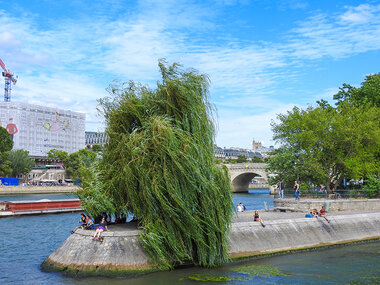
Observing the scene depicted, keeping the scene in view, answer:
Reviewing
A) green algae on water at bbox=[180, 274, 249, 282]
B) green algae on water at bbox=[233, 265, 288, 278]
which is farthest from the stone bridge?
green algae on water at bbox=[180, 274, 249, 282]

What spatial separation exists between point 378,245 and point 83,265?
74.3 feet

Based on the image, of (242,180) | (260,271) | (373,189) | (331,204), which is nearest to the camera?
(260,271)

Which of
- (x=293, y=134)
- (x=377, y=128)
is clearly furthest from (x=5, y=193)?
(x=377, y=128)

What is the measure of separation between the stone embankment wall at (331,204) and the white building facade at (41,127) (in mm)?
111120

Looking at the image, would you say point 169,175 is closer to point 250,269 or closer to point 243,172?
point 250,269

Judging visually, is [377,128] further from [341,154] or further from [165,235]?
[165,235]

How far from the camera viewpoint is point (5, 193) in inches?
3297

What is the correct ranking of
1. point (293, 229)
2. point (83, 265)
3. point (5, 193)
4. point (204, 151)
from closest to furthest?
point (83, 265), point (204, 151), point (293, 229), point (5, 193)

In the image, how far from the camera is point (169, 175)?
20.2m

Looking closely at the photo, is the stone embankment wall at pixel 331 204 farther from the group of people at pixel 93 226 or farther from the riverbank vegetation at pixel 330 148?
the group of people at pixel 93 226

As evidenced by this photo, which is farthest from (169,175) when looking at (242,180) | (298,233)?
(242,180)

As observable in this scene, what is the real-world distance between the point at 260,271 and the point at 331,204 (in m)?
19.0

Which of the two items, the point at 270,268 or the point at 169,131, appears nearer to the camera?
the point at 169,131

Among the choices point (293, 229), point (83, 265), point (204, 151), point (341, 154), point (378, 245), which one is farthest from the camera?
point (341, 154)
